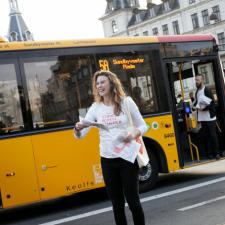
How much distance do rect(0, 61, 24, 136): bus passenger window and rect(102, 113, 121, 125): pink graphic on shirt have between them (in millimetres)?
2795

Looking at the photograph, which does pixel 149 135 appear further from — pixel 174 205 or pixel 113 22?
pixel 113 22

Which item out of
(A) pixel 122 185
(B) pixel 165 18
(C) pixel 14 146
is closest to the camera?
(A) pixel 122 185

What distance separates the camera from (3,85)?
603 centimetres

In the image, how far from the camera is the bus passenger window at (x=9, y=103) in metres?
5.99

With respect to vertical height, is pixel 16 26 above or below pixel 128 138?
above

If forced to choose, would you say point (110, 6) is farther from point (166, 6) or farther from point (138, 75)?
point (138, 75)

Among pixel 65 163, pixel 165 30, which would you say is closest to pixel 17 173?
pixel 65 163

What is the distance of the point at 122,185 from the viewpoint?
371cm

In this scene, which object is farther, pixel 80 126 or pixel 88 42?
pixel 88 42

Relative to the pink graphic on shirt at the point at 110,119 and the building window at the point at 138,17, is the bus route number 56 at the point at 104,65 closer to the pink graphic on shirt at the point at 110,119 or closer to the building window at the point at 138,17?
the pink graphic on shirt at the point at 110,119

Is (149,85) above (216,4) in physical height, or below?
below

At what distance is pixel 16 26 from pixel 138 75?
74087mm

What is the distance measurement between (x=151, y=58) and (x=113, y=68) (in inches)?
36.8

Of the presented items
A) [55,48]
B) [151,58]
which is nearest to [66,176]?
[55,48]
